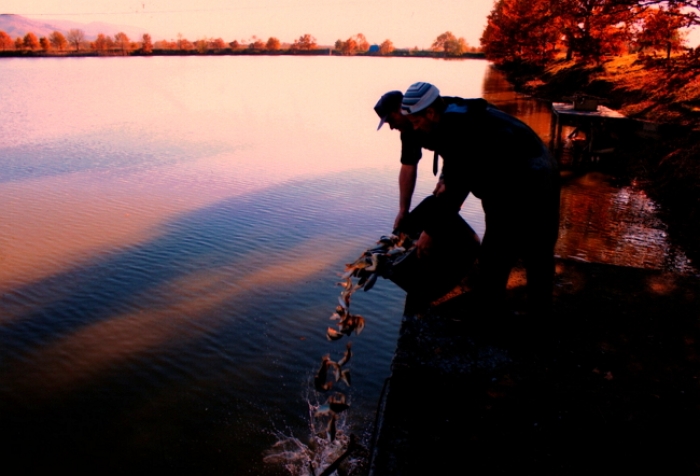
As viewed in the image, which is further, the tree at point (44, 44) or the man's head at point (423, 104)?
the tree at point (44, 44)

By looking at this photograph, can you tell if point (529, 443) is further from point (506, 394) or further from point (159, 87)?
point (159, 87)

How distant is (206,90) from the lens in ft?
108

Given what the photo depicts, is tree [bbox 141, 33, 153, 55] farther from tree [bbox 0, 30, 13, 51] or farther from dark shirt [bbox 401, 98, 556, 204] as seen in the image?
dark shirt [bbox 401, 98, 556, 204]

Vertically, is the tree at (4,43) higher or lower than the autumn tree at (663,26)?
higher

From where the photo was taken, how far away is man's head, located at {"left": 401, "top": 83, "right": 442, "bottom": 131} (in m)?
3.33

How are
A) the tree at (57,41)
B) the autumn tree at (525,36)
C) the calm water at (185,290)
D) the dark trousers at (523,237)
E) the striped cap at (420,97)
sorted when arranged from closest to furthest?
the striped cap at (420,97)
the dark trousers at (523,237)
the calm water at (185,290)
the autumn tree at (525,36)
the tree at (57,41)

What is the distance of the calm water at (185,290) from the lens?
466cm

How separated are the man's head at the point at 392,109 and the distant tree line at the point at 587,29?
977 centimetres

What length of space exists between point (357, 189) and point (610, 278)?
721 cm

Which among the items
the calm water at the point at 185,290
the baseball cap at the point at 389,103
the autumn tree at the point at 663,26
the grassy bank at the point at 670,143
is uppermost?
the autumn tree at the point at 663,26

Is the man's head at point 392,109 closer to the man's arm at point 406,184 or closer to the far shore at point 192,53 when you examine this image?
the man's arm at point 406,184

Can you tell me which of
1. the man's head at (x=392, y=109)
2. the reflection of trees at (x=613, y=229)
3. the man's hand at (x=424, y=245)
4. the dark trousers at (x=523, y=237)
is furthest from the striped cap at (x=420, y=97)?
the reflection of trees at (x=613, y=229)

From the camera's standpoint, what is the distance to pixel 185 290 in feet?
23.1

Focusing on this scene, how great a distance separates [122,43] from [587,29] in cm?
8892
